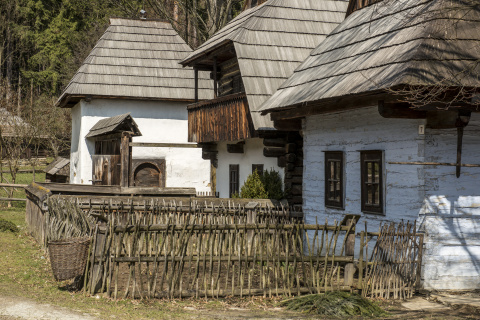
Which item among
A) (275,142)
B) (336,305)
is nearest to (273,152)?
(275,142)

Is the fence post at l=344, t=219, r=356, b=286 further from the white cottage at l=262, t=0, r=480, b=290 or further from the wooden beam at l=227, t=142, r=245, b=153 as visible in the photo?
the wooden beam at l=227, t=142, r=245, b=153

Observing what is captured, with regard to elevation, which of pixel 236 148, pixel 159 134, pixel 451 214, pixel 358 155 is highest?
pixel 159 134

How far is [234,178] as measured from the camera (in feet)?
60.3

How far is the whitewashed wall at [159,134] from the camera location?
24031 millimetres

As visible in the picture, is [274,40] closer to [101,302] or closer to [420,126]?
[420,126]

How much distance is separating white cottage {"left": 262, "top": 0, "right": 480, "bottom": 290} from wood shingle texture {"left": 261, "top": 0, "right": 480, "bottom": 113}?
0.02 m

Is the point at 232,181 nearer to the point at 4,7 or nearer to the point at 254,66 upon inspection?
the point at 254,66

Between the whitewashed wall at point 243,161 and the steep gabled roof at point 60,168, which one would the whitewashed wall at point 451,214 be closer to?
the whitewashed wall at point 243,161

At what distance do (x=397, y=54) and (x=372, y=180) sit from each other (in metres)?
2.29

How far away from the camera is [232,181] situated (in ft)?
60.8

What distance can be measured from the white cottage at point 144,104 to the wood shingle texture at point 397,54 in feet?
37.1

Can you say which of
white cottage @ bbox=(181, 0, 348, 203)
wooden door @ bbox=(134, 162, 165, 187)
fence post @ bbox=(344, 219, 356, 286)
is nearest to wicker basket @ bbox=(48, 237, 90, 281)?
fence post @ bbox=(344, 219, 356, 286)

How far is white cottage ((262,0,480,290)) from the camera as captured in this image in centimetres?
916

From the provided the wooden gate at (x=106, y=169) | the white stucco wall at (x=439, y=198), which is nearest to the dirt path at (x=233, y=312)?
the white stucco wall at (x=439, y=198)
